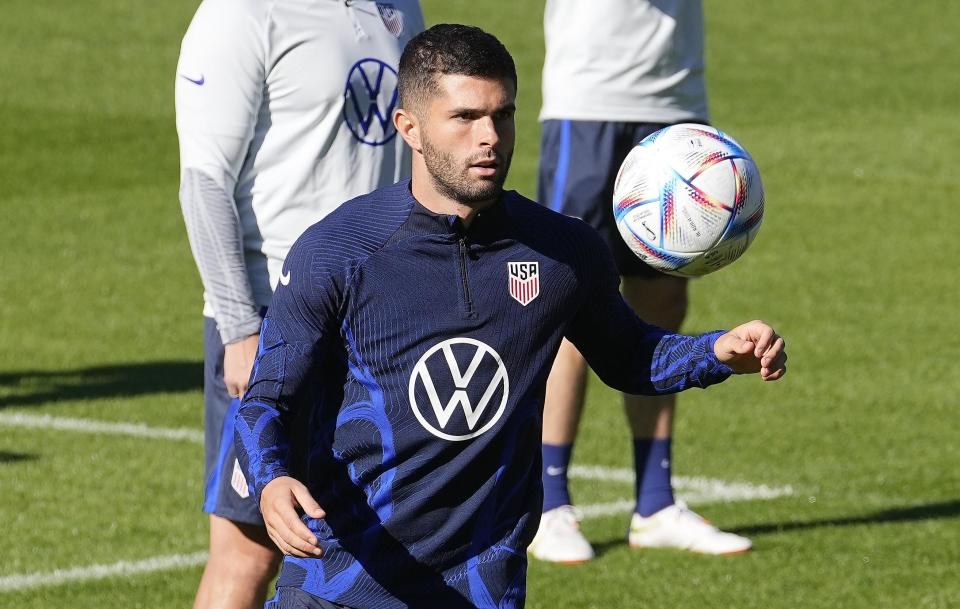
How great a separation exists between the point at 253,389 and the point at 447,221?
579 millimetres

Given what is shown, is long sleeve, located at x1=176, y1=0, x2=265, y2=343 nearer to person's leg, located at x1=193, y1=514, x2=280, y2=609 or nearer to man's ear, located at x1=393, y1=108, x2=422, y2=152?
person's leg, located at x1=193, y1=514, x2=280, y2=609

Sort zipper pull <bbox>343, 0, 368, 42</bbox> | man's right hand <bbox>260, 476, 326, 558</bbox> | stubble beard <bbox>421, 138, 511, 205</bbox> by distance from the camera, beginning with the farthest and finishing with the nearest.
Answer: zipper pull <bbox>343, 0, 368, 42</bbox> < stubble beard <bbox>421, 138, 511, 205</bbox> < man's right hand <bbox>260, 476, 326, 558</bbox>

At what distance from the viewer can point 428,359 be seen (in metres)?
4.29

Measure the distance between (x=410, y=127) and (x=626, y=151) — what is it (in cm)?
317

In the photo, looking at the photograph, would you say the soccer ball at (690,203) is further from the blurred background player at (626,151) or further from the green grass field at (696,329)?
the blurred background player at (626,151)

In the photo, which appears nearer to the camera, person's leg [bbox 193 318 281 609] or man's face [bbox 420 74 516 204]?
man's face [bbox 420 74 516 204]

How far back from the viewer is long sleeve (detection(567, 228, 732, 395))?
4.50 meters

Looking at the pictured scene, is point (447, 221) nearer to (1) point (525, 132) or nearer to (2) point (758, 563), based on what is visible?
(2) point (758, 563)

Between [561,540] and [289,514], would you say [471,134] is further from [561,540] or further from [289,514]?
[561,540]

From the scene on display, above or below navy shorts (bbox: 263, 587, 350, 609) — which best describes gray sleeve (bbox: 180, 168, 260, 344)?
above

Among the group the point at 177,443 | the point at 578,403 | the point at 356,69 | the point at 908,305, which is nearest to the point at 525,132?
the point at 908,305

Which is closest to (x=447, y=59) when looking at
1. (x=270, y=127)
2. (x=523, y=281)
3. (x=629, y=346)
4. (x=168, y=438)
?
(x=523, y=281)

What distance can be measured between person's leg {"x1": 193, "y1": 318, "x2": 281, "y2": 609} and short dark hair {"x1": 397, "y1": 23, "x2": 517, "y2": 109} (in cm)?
121

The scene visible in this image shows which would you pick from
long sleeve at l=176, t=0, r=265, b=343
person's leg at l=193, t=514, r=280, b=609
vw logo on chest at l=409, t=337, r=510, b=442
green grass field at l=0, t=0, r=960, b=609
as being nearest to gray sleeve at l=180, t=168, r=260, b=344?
long sleeve at l=176, t=0, r=265, b=343
